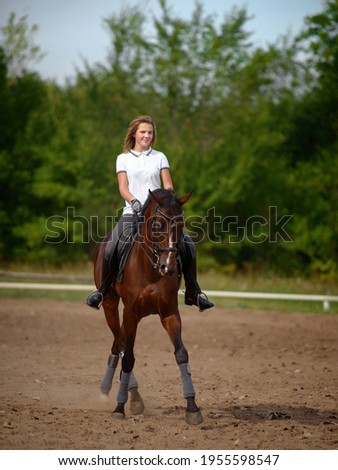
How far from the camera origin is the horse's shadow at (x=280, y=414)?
26.8 feet

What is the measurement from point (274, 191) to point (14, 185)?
38.4 feet

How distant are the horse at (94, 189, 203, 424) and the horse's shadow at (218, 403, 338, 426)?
76cm

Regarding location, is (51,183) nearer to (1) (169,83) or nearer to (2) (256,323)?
(1) (169,83)

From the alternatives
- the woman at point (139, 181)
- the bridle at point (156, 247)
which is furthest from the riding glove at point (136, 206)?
the bridle at point (156, 247)

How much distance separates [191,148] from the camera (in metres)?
29.8

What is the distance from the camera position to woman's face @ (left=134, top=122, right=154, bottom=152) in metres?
8.51

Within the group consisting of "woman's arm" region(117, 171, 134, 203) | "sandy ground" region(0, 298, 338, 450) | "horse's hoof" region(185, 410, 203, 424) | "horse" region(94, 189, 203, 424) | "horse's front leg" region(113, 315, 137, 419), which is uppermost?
"woman's arm" region(117, 171, 134, 203)

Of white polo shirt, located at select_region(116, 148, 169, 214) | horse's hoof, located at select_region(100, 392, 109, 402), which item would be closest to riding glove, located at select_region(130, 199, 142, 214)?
white polo shirt, located at select_region(116, 148, 169, 214)

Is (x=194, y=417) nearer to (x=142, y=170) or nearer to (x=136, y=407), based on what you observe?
(x=136, y=407)

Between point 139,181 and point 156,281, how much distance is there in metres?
1.19

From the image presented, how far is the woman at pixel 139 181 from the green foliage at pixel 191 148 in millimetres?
19927

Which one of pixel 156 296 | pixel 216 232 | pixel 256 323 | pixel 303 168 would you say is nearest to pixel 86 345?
pixel 256 323

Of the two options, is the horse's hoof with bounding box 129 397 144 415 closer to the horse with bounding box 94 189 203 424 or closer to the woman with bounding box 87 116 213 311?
the horse with bounding box 94 189 203 424
